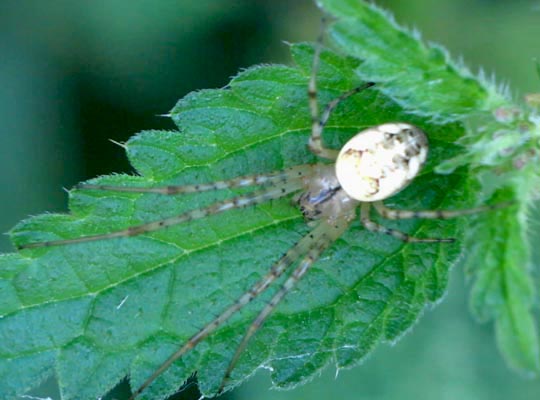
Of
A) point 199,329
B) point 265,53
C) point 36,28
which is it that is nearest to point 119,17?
point 36,28

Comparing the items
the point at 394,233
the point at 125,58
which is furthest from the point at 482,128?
the point at 125,58

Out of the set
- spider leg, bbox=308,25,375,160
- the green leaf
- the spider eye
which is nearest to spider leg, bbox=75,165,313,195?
spider leg, bbox=308,25,375,160

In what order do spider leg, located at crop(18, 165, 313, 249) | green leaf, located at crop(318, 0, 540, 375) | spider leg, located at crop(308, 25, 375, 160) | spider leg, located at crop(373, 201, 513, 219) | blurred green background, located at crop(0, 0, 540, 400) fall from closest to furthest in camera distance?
→ green leaf, located at crop(318, 0, 540, 375) → spider leg, located at crop(373, 201, 513, 219) → spider leg, located at crop(308, 25, 375, 160) → spider leg, located at crop(18, 165, 313, 249) → blurred green background, located at crop(0, 0, 540, 400)

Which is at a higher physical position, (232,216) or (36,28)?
(36,28)

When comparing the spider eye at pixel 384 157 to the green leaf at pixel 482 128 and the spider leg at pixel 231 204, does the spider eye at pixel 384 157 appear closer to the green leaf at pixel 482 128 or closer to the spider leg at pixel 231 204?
the green leaf at pixel 482 128

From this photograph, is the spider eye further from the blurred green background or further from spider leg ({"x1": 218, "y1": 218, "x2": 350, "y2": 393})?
the blurred green background

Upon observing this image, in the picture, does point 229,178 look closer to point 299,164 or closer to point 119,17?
point 299,164

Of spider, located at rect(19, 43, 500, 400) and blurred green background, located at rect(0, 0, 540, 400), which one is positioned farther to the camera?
blurred green background, located at rect(0, 0, 540, 400)
